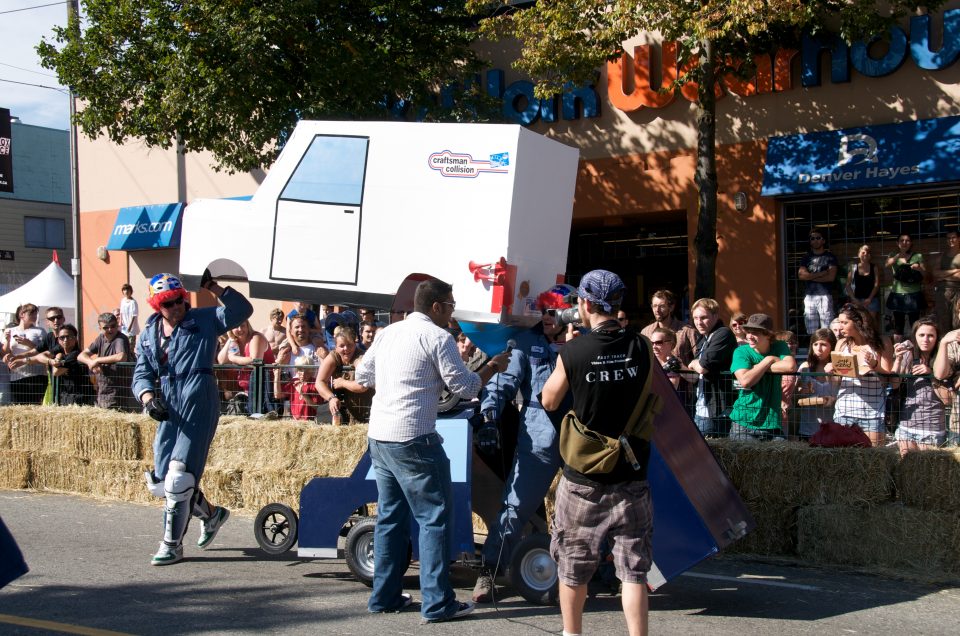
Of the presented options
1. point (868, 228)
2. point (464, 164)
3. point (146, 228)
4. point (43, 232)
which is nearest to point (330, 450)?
point (464, 164)

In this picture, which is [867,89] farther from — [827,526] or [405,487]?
[405,487]

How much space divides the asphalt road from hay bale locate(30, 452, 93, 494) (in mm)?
2592

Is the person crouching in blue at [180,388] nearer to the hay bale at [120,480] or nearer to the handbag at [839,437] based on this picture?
the hay bale at [120,480]

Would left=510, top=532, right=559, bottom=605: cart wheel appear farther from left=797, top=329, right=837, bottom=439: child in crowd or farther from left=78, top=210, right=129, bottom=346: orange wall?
left=78, top=210, right=129, bottom=346: orange wall

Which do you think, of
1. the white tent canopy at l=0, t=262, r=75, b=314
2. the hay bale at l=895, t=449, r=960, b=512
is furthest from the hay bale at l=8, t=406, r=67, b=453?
the white tent canopy at l=0, t=262, r=75, b=314

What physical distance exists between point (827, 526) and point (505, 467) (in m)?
2.41

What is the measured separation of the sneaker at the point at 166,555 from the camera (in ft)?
25.2

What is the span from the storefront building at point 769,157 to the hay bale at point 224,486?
351 inches

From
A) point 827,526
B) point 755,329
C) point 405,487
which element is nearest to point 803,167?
point 755,329

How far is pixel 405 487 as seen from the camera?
20.2 ft

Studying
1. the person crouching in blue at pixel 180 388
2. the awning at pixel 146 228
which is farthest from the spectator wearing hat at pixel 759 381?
the awning at pixel 146 228

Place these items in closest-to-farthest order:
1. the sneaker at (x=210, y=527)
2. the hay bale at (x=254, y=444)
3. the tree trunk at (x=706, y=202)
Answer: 1. the sneaker at (x=210, y=527)
2. the hay bale at (x=254, y=444)
3. the tree trunk at (x=706, y=202)

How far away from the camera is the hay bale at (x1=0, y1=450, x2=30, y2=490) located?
11422 mm

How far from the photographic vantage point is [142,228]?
23375mm
